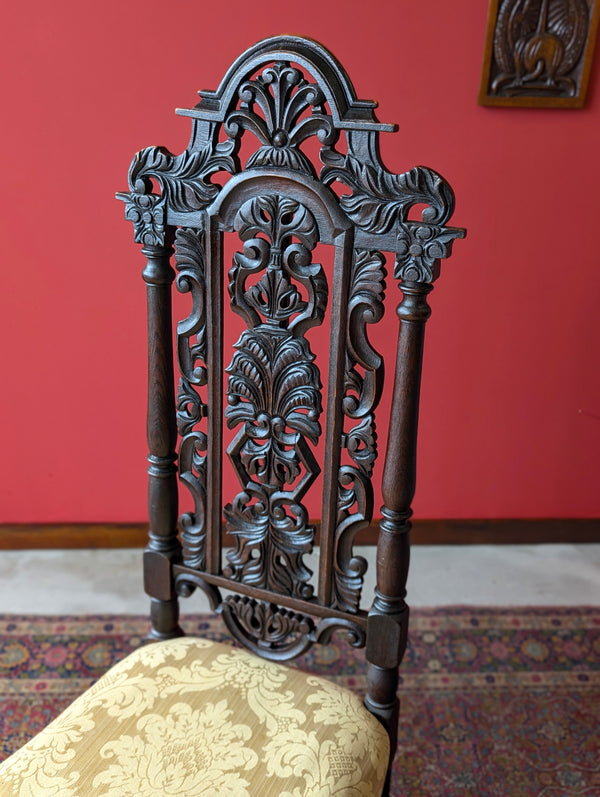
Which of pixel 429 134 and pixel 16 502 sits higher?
pixel 429 134

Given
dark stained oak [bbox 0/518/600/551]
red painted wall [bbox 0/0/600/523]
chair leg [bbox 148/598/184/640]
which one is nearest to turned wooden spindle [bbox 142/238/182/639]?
chair leg [bbox 148/598/184/640]

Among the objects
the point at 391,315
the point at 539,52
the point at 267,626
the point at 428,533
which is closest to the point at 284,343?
the point at 267,626

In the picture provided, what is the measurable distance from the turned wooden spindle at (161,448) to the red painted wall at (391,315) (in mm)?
1055

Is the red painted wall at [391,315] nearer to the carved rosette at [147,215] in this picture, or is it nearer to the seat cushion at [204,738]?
the carved rosette at [147,215]

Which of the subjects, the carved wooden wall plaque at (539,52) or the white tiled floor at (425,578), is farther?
the white tiled floor at (425,578)

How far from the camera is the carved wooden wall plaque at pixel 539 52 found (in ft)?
6.52

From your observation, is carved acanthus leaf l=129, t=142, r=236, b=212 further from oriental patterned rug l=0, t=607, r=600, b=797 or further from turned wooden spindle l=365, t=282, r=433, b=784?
oriental patterned rug l=0, t=607, r=600, b=797

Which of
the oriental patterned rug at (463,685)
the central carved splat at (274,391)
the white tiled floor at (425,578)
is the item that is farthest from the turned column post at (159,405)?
the white tiled floor at (425,578)

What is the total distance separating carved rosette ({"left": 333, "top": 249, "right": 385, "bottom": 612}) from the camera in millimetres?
1005

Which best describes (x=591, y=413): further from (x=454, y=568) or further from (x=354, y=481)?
(x=354, y=481)

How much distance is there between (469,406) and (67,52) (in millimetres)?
1527

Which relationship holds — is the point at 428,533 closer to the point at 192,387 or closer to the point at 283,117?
the point at 192,387

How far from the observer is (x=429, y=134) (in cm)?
208

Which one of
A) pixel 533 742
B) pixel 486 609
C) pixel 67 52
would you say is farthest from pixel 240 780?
pixel 67 52
